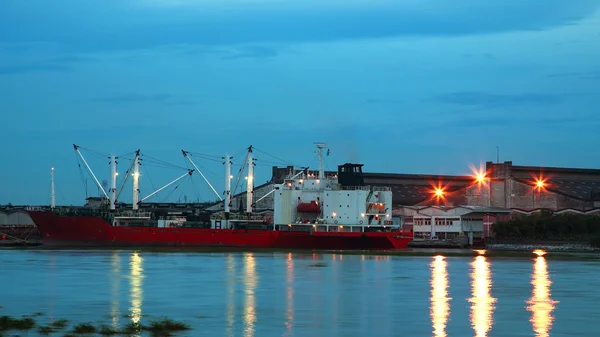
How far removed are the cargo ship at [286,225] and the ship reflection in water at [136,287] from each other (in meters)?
19.6

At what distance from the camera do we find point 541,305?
37.9 m

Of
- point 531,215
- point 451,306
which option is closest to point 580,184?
point 531,215

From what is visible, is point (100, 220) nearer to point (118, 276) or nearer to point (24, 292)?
point (118, 276)

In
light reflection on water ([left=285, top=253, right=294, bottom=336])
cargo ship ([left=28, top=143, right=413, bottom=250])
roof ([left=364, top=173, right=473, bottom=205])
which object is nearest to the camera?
light reflection on water ([left=285, top=253, right=294, bottom=336])

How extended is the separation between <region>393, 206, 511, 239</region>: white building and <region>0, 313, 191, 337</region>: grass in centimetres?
8071

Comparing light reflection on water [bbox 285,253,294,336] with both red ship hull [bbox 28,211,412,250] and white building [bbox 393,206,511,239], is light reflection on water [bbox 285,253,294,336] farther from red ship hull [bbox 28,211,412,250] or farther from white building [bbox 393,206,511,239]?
white building [bbox 393,206,511,239]

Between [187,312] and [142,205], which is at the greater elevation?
[142,205]

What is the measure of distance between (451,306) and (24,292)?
1772cm

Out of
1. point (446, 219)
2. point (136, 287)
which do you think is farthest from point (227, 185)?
point (136, 287)

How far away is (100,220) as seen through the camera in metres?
91.1

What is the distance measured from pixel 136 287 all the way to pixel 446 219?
70.7m

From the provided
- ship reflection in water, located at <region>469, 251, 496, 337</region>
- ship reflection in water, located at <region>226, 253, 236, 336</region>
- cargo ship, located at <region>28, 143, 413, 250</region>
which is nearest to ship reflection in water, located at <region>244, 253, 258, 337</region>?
ship reflection in water, located at <region>226, 253, 236, 336</region>

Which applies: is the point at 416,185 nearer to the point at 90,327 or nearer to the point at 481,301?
the point at 481,301

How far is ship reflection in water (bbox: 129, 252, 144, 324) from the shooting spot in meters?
34.0
